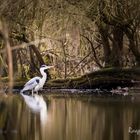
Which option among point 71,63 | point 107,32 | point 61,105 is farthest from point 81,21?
point 61,105

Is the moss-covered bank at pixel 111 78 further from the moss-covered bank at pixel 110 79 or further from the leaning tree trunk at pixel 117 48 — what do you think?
the leaning tree trunk at pixel 117 48

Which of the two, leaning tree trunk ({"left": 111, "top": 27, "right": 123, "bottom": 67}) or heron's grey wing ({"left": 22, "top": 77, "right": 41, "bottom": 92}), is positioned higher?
leaning tree trunk ({"left": 111, "top": 27, "right": 123, "bottom": 67})

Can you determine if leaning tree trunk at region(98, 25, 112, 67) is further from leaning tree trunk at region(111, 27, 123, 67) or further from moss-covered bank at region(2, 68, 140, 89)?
moss-covered bank at region(2, 68, 140, 89)

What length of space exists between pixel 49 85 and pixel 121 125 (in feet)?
31.6

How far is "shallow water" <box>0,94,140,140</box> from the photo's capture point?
296 inches

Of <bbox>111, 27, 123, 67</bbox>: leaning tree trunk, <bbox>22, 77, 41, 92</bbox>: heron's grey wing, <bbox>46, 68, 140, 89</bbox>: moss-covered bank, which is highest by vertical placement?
<bbox>111, 27, 123, 67</bbox>: leaning tree trunk

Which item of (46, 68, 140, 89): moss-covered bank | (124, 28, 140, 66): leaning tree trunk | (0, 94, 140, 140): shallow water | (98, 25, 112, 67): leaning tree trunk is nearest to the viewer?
(0, 94, 140, 140): shallow water

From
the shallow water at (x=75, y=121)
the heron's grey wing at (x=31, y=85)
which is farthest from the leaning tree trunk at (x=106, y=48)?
the shallow water at (x=75, y=121)

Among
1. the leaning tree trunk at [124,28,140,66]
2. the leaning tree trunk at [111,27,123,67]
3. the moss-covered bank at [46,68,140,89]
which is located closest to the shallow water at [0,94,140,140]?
the moss-covered bank at [46,68,140,89]

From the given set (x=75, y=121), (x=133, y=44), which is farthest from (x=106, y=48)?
(x=75, y=121)

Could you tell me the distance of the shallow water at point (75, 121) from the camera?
24.7 feet

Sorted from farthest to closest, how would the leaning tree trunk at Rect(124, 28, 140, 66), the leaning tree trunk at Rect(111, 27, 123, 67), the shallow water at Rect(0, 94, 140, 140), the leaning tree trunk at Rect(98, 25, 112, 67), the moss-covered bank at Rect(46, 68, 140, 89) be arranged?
the leaning tree trunk at Rect(98, 25, 112, 67)
the leaning tree trunk at Rect(111, 27, 123, 67)
the leaning tree trunk at Rect(124, 28, 140, 66)
the moss-covered bank at Rect(46, 68, 140, 89)
the shallow water at Rect(0, 94, 140, 140)

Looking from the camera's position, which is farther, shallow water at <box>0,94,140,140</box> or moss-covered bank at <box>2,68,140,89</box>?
moss-covered bank at <box>2,68,140,89</box>

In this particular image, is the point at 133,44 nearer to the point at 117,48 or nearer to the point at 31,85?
the point at 117,48
